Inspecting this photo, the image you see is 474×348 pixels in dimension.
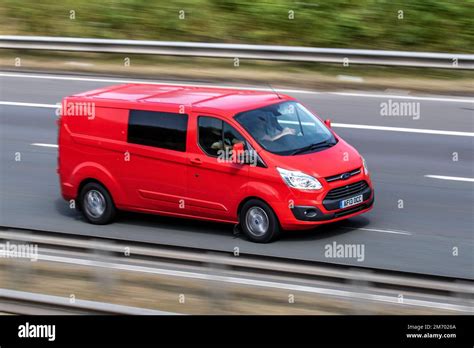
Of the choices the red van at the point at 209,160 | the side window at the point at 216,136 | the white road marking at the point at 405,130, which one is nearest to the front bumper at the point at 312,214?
the red van at the point at 209,160

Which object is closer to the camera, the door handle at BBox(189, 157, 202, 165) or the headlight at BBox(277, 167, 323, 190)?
the headlight at BBox(277, 167, 323, 190)

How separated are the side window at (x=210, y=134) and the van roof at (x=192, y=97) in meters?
0.17

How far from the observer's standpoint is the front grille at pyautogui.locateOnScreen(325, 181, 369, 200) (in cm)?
1250

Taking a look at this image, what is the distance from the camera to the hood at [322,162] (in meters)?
12.5

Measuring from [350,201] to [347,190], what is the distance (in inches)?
5.9

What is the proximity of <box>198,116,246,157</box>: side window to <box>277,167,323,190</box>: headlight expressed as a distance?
2.49 feet

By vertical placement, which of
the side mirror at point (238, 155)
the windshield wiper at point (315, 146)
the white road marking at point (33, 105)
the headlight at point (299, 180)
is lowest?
the headlight at point (299, 180)

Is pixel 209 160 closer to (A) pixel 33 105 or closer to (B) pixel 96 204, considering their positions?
(B) pixel 96 204

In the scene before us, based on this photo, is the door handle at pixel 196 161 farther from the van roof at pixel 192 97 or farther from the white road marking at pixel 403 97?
the white road marking at pixel 403 97

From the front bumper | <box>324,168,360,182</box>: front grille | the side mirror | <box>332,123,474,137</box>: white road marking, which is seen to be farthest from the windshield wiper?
<box>332,123,474,137</box>: white road marking

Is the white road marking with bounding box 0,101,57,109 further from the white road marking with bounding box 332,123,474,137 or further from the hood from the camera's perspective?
the hood
